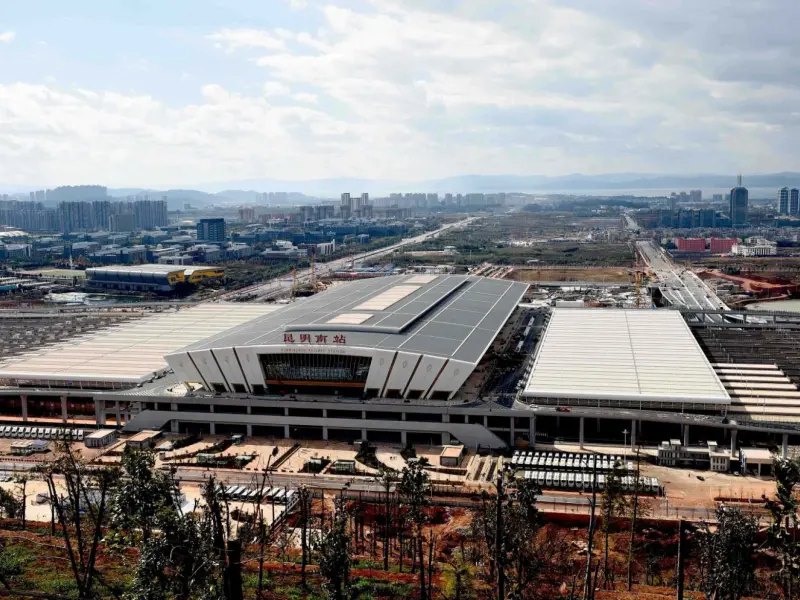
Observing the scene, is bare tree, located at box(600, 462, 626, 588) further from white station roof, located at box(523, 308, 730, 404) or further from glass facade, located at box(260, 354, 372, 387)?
glass facade, located at box(260, 354, 372, 387)

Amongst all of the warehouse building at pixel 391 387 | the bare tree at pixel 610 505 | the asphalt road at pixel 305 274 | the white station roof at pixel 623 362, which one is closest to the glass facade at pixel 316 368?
the warehouse building at pixel 391 387

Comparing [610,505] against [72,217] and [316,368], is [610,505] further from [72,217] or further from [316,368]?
[72,217]

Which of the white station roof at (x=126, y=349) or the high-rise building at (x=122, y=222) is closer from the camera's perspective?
the white station roof at (x=126, y=349)

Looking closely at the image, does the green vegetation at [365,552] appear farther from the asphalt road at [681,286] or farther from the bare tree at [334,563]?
the asphalt road at [681,286]

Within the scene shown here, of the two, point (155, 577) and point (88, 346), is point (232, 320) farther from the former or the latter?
point (155, 577)

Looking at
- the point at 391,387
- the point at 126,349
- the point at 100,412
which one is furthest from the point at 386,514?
the point at 126,349

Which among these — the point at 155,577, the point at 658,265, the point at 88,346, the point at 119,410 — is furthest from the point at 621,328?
the point at 658,265
